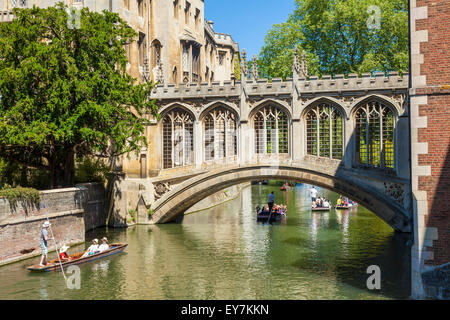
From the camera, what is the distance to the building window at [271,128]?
2791 centimetres

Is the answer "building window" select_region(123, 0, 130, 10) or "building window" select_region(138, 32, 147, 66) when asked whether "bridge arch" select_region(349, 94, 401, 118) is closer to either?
"building window" select_region(138, 32, 147, 66)

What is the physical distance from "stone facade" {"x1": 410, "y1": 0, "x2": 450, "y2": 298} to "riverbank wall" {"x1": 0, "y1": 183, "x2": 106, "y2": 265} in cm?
1487

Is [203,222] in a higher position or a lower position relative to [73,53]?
lower

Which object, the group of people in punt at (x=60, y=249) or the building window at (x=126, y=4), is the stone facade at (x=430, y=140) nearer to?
the group of people in punt at (x=60, y=249)

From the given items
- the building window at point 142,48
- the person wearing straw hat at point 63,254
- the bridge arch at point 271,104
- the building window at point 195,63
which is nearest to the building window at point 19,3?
the building window at point 142,48

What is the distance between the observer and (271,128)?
28.1m

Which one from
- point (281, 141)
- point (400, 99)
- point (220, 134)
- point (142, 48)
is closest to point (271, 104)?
point (281, 141)

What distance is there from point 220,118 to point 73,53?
28.2 ft

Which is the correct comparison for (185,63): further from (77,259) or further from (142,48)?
(77,259)

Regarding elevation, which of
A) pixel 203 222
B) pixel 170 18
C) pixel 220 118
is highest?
pixel 170 18
